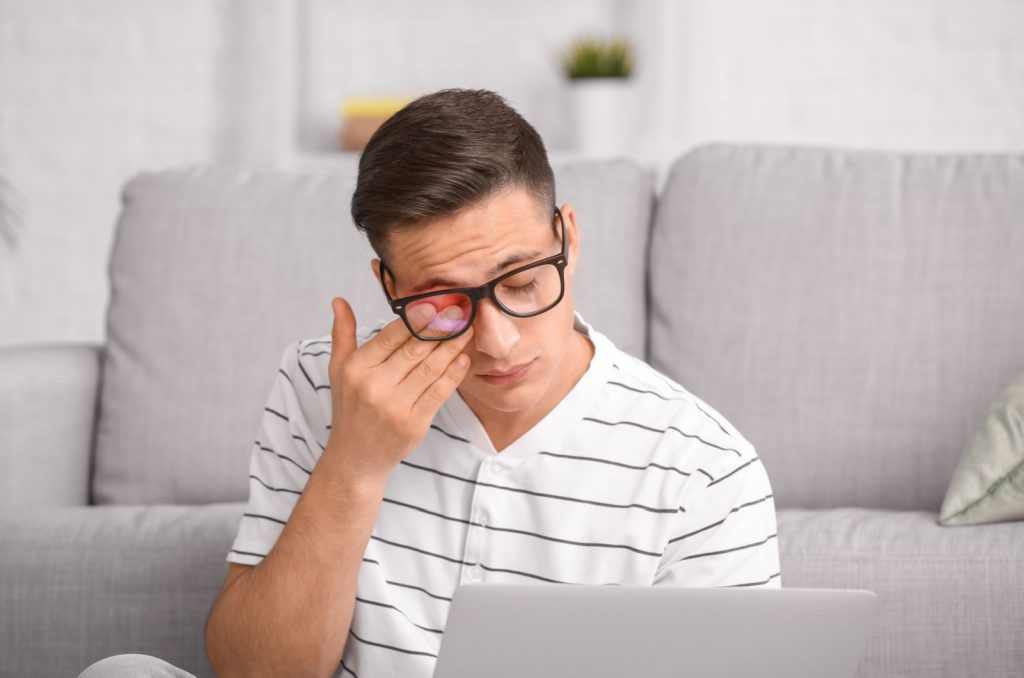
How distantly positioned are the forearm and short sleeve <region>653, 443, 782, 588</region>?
352 millimetres

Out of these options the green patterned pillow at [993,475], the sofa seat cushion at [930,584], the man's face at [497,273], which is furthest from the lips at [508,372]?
the green patterned pillow at [993,475]

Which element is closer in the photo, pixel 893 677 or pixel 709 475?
pixel 709 475

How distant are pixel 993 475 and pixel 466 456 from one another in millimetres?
829

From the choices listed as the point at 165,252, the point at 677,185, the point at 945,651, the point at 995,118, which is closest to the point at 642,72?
the point at 995,118

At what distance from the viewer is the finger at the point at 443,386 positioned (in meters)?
1.28

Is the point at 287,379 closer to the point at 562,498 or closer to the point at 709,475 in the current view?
the point at 562,498

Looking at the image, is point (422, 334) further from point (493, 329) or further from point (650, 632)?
point (650, 632)

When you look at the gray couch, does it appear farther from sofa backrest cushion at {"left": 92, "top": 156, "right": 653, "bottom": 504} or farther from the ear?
the ear

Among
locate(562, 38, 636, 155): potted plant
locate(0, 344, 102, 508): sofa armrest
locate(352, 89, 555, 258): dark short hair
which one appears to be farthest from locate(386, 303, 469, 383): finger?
locate(562, 38, 636, 155): potted plant

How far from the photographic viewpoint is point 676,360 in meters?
2.10

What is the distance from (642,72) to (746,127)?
398 mm

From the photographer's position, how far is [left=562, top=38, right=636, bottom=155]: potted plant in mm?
3594

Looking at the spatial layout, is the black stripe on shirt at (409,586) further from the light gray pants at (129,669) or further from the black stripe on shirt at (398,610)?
the light gray pants at (129,669)

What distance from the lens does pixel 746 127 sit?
3.73 meters
